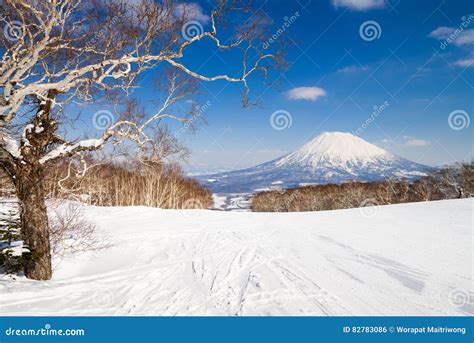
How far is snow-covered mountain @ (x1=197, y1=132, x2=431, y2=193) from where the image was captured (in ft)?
414

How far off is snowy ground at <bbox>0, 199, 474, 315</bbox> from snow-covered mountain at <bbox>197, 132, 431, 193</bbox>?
355 ft

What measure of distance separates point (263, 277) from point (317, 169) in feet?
496

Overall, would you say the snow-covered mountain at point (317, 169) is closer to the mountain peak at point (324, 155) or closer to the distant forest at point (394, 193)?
the mountain peak at point (324, 155)

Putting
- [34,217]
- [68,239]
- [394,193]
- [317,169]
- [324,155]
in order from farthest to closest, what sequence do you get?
[324,155] < [317,169] < [394,193] < [68,239] < [34,217]

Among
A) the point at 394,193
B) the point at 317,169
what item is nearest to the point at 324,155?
the point at 317,169

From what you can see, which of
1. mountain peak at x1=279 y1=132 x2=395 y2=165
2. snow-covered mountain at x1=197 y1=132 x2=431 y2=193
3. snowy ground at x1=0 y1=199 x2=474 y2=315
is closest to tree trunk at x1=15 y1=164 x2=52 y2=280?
snowy ground at x1=0 y1=199 x2=474 y2=315

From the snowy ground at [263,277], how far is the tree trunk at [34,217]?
0.25m

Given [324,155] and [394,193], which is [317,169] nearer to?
[324,155]

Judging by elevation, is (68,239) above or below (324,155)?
below

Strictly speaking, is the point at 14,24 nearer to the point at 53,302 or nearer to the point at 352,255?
the point at 53,302

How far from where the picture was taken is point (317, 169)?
14888cm

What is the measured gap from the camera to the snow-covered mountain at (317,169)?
126 meters

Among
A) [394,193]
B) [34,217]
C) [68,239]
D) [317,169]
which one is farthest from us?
[317,169]
